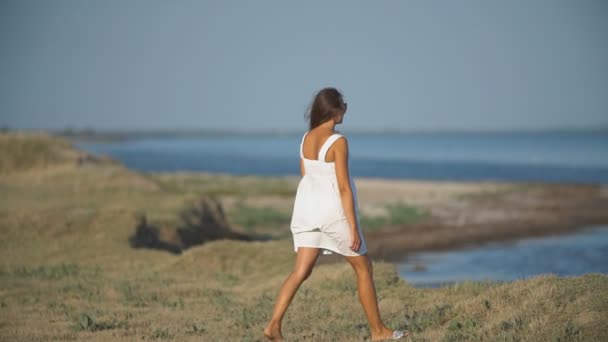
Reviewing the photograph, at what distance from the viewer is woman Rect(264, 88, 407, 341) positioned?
24.3ft

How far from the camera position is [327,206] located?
7477mm

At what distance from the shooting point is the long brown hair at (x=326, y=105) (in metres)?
7.54

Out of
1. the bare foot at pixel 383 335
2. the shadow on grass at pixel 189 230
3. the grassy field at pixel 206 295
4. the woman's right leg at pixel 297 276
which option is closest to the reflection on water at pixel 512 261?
the shadow on grass at pixel 189 230

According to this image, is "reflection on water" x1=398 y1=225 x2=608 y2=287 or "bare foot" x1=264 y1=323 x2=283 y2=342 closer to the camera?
"bare foot" x1=264 y1=323 x2=283 y2=342

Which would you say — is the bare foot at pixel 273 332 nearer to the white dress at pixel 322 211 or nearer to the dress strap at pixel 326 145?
the white dress at pixel 322 211

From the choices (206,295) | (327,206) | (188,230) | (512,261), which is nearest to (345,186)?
(327,206)

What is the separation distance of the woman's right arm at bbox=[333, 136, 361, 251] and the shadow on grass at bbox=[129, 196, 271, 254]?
960cm

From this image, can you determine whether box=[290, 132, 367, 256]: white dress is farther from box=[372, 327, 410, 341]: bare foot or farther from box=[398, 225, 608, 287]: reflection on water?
box=[398, 225, 608, 287]: reflection on water

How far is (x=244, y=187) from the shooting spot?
44.8 metres

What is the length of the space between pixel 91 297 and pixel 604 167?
70.6 m

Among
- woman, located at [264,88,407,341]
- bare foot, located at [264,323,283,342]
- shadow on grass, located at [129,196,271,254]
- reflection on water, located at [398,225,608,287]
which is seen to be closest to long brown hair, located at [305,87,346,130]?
woman, located at [264,88,407,341]

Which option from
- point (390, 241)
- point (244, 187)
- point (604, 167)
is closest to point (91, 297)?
point (390, 241)

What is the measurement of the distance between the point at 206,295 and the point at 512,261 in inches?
508

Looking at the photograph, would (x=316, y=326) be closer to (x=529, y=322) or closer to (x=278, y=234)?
(x=529, y=322)
